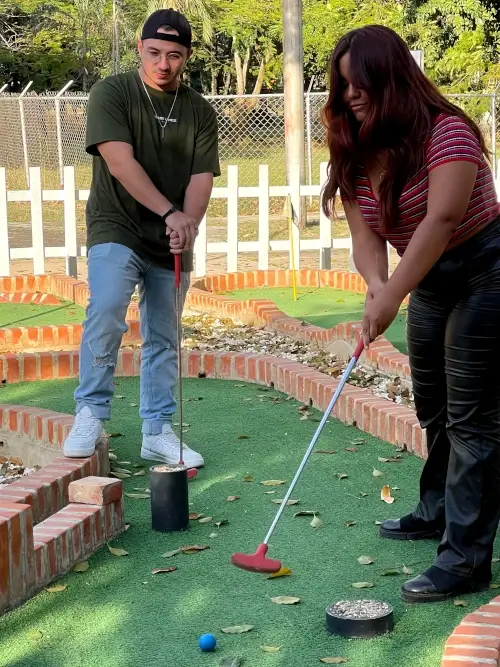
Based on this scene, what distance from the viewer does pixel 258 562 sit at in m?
3.44

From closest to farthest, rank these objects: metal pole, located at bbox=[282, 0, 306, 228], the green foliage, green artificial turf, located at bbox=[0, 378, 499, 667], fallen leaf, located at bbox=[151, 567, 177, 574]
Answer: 1. green artificial turf, located at bbox=[0, 378, 499, 667]
2. fallen leaf, located at bbox=[151, 567, 177, 574]
3. metal pole, located at bbox=[282, 0, 306, 228]
4. the green foliage

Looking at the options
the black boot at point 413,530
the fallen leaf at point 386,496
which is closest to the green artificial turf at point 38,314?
the fallen leaf at point 386,496

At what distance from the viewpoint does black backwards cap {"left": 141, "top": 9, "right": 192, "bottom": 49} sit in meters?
4.36

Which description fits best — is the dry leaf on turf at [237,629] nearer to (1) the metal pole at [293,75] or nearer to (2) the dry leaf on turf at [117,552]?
(2) the dry leaf on turf at [117,552]

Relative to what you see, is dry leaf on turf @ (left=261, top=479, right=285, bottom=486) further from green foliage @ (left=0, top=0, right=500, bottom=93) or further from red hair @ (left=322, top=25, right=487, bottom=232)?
green foliage @ (left=0, top=0, right=500, bottom=93)

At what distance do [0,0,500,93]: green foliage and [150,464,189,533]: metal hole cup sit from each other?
22.0m

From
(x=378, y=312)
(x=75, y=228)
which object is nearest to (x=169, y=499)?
(x=378, y=312)

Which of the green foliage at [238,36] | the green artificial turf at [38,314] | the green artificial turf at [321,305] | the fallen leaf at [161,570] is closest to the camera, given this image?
the fallen leaf at [161,570]

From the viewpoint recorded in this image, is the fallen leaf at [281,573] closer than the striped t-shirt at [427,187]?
No

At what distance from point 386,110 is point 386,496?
67.1 inches

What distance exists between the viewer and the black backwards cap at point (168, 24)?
4.36 m

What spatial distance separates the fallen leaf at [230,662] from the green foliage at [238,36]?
907 inches

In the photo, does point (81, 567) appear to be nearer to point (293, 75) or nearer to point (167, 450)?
point (167, 450)

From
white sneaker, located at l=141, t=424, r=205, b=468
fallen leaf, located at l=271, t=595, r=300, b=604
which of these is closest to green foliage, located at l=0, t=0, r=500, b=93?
white sneaker, located at l=141, t=424, r=205, b=468
